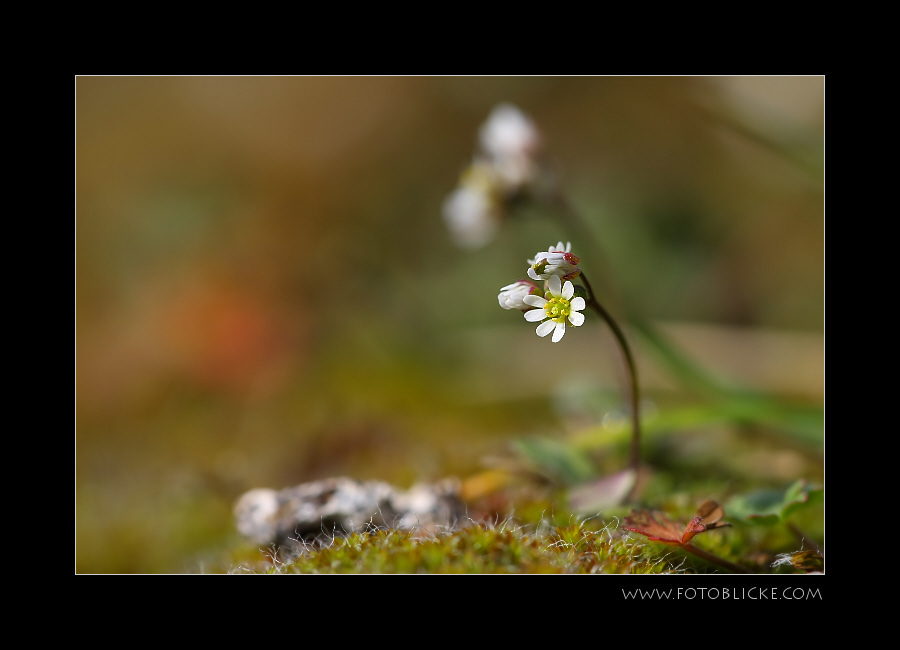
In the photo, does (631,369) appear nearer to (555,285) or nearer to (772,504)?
(555,285)

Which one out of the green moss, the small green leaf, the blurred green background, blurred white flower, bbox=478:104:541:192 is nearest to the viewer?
the green moss

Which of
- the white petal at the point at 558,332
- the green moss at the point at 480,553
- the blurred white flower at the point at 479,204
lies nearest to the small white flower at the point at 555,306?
the white petal at the point at 558,332

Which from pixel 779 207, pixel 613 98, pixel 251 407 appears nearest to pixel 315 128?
pixel 613 98

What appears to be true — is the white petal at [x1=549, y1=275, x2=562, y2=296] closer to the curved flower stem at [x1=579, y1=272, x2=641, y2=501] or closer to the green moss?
the curved flower stem at [x1=579, y1=272, x2=641, y2=501]

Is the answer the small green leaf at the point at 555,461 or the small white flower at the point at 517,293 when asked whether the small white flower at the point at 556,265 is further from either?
the small green leaf at the point at 555,461

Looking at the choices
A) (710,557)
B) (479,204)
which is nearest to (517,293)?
(710,557)

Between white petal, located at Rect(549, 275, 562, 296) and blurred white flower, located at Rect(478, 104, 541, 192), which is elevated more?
blurred white flower, located at Rect(478, 104, 541, 192)

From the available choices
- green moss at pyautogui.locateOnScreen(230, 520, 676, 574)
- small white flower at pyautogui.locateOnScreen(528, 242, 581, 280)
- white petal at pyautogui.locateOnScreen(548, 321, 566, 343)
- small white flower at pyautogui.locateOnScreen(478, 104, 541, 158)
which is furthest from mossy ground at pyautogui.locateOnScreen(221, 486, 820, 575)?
small white flower at pyautogui.locateOnScreen(478, 104, 541, 158)

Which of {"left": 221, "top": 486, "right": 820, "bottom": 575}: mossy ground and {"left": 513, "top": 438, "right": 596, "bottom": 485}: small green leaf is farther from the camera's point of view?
{"left": 513, "top": 438, "right": 596, "bottom": 485}: small green leaf
